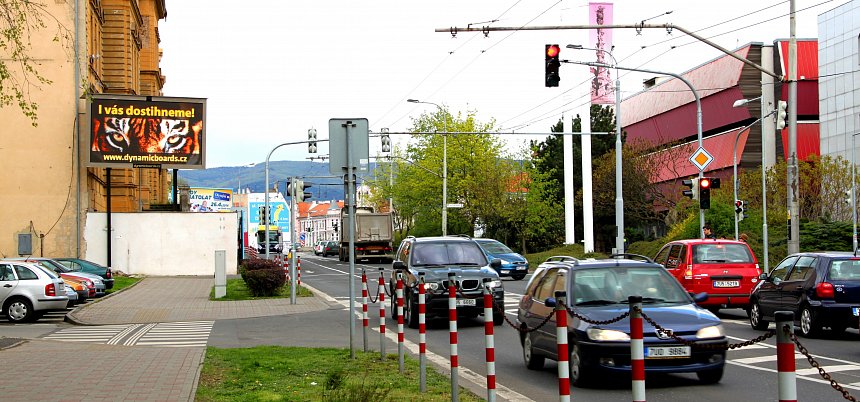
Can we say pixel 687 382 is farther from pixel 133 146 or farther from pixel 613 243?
pixel 613 243

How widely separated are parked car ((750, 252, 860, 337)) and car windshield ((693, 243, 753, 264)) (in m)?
3.72

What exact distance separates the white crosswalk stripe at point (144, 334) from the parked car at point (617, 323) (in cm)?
745

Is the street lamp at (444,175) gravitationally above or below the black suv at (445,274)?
above

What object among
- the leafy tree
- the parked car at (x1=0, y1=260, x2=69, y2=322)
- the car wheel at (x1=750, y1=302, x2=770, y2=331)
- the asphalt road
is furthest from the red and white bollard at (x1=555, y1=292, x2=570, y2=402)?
the parked car at (x1=0, y1=260, x2=69, y2=322)

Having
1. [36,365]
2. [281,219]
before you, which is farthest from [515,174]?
[36,365]

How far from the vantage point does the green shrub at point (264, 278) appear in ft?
102

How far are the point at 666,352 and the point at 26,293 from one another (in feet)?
→ 60.3

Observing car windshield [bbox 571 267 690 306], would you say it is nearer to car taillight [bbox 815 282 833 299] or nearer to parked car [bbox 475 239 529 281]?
car taillight [bbox 815 282 833 299]

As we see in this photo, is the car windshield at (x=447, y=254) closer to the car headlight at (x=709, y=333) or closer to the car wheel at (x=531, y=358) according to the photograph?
the car wheel at (x=531, y=358)

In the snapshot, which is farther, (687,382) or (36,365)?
(36,365)

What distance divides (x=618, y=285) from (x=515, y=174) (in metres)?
56.5

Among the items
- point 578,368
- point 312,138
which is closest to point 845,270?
point 578,368

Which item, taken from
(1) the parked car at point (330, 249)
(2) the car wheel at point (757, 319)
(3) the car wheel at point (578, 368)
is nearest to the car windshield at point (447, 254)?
(2) the car wheel at point (757, 319)

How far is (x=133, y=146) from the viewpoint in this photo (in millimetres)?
44406
